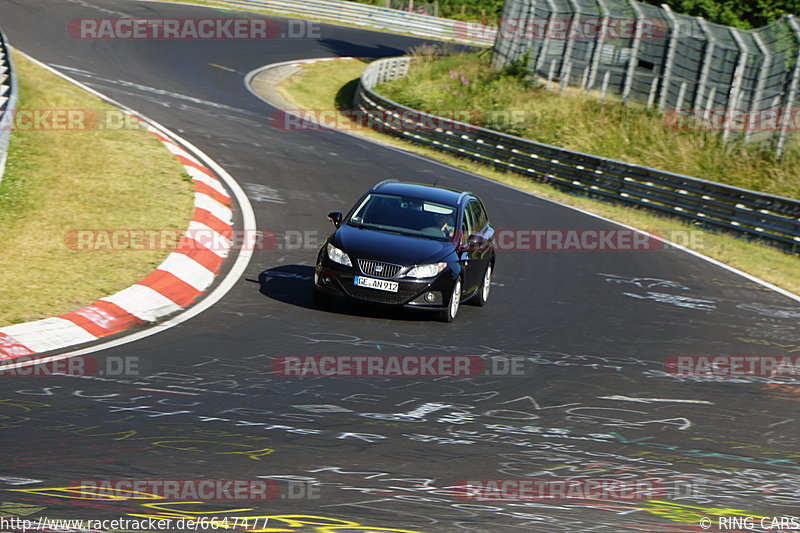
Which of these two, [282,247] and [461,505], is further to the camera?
[282,247]

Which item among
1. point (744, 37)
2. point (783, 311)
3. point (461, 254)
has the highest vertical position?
point (744, 37)

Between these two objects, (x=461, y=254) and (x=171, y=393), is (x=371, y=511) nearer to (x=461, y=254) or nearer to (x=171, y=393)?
(x=171, y=393)

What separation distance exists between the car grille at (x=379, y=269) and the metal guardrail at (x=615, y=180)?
12303mm

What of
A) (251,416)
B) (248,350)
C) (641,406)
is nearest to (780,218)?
(641,406)

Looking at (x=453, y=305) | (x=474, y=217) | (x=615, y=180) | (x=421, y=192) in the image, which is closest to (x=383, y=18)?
(x=615, y=180)

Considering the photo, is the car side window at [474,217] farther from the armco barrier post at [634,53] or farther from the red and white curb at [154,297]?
the armco barrier post at [634,53]

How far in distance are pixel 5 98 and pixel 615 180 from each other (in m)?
14.2

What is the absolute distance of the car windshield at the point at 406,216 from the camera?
12.3 m

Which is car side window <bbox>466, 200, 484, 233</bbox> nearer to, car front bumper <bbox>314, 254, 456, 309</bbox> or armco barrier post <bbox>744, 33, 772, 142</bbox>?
car front bumper <bbox>314, 254, 456, 309</bbox>

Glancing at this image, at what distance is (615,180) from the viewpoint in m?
24.4

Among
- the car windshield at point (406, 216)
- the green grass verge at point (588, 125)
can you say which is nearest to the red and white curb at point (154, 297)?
the car windshield at point (406, 216)

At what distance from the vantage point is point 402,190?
42.4 feet

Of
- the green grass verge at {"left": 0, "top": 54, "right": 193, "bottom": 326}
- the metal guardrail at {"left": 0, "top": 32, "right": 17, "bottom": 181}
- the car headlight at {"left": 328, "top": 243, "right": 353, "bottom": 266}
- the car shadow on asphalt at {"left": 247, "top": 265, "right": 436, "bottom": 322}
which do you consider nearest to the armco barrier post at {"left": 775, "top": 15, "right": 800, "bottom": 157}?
the green grass verge at {"left": 0, "top": 54, "right": 193, "bottom": 326}

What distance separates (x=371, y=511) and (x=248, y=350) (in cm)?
415
